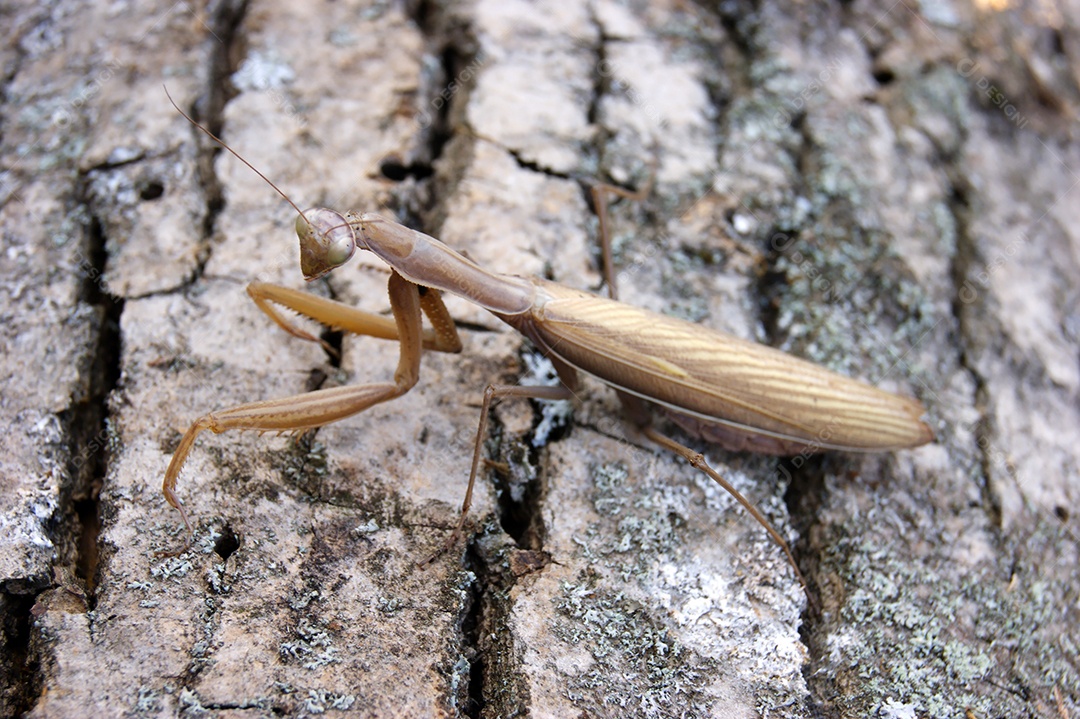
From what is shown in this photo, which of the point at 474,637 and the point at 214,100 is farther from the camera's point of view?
the point at 214,100

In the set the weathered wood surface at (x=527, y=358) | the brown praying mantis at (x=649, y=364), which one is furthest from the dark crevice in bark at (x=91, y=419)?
the brown praying mantis at (x=649, y=364)

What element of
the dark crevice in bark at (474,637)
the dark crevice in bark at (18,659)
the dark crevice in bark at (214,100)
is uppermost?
the dark crevice in bark at (214,100)

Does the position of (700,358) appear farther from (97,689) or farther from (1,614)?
(1,614)

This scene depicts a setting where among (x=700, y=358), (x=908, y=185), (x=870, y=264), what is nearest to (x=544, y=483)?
(x=700, y=358)

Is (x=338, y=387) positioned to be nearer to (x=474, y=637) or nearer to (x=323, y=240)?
(x=323, y=240)

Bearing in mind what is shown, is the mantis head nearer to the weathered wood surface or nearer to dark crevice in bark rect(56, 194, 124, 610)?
the weathered wood surface

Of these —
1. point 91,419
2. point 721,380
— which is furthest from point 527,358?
point 91,419

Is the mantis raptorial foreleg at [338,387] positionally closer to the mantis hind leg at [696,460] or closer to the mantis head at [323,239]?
the mantis head at [323,239]
